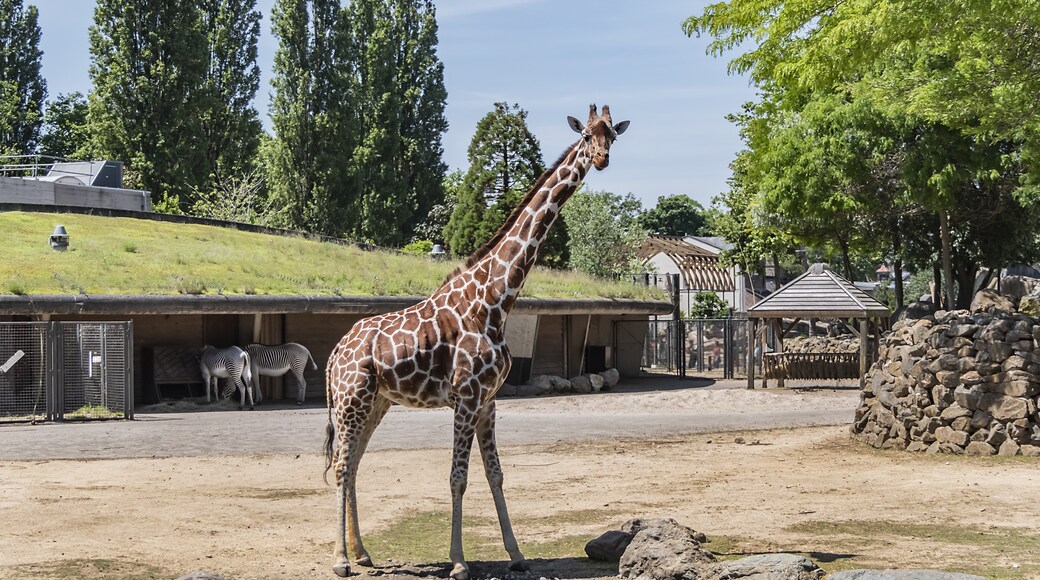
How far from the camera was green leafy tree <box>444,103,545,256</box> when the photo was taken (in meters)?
40.9

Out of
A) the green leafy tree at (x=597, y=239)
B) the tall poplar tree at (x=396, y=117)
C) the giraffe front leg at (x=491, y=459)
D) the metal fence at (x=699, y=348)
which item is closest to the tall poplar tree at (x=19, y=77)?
the tall poplar tree at (x=396, y=117)

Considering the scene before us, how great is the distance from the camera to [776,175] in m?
32.7

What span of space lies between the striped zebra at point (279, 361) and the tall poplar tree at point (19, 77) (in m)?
39.4

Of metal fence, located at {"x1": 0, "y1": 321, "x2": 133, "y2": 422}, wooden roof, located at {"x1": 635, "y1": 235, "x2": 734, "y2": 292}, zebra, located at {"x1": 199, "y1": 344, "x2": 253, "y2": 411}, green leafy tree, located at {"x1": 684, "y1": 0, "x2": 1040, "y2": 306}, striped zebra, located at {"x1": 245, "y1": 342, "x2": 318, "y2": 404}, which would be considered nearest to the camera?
green leafy tree, located at {"x1": 684, "y1": 0, "x2": 1040, "y2": 306}

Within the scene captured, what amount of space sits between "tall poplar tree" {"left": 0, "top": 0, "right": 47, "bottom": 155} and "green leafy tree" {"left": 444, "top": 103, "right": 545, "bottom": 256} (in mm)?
30638

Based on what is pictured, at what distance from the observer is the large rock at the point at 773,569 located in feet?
26.0

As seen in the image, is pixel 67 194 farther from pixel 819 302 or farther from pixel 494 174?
pixel 819 302

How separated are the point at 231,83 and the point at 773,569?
5249 cm

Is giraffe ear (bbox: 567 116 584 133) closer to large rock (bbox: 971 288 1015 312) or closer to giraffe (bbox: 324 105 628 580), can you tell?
giraffe (bbox: 324 105 628 580)

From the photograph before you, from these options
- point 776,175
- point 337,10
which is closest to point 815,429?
point 776,175

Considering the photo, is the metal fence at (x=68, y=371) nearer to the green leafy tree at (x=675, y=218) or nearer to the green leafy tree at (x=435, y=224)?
the green leafy tree at (x=435, y=224)

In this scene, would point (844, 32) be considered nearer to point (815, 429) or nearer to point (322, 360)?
point (815, 429)

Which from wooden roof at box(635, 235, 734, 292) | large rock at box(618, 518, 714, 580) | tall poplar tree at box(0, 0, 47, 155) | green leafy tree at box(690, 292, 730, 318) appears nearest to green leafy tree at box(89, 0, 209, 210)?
tall poplar tree at box(0, 0, 47, 155)

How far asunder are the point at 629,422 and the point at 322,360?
32.7 feet
